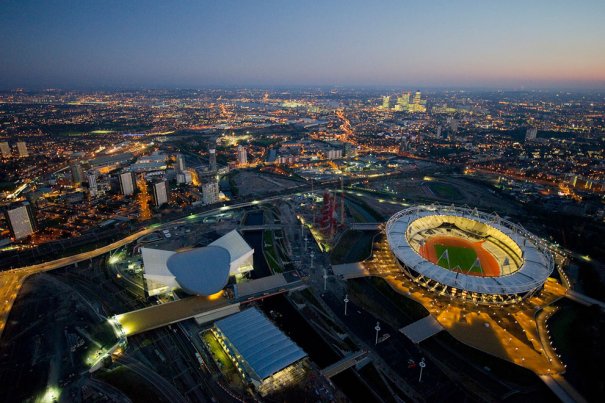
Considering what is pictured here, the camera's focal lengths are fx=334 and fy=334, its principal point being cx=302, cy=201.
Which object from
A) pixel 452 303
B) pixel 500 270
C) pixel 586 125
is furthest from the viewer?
pixel 586 125

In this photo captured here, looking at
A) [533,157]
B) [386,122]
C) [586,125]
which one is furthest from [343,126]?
[586,125]

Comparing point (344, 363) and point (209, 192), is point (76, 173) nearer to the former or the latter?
point (209, 192)

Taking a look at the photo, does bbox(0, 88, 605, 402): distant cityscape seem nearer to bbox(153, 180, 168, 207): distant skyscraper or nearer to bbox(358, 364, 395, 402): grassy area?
bbox(358, 364, 395, 402): grassy area

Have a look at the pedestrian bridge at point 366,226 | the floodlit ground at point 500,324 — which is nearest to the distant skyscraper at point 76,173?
the pedestrian bridge at point 366,226

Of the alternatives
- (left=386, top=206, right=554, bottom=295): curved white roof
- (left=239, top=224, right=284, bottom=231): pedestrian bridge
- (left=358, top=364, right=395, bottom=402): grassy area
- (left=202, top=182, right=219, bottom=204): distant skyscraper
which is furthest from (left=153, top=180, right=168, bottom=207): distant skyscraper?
(left=358, top=364, right=395, bottom=402): grassy area

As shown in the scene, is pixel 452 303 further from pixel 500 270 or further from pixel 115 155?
pixel 115 155
